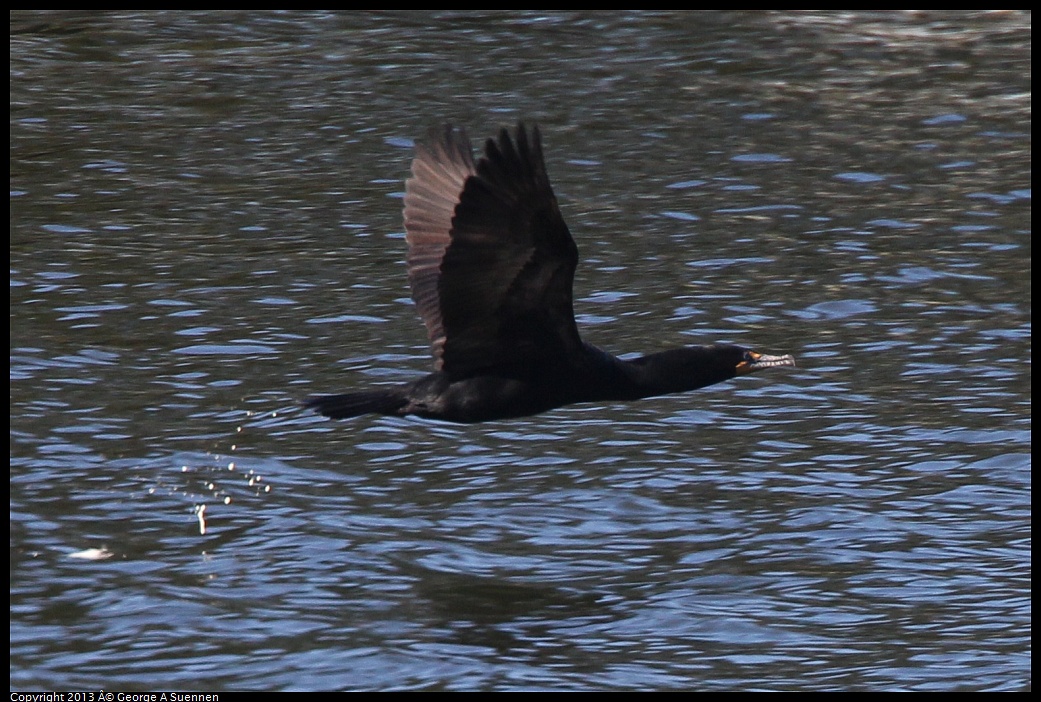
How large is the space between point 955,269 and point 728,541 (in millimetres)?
3932

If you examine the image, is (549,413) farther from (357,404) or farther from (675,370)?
(357,404)

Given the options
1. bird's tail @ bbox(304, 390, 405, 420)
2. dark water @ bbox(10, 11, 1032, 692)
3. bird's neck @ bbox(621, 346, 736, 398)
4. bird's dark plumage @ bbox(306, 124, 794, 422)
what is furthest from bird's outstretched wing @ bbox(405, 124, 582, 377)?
dark water @ bbox(10, 11, 1032, 692)

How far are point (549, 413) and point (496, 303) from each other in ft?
7.89

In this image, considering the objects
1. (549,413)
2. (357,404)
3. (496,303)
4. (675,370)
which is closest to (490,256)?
(496,303)

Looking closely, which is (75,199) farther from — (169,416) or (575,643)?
(575,643)

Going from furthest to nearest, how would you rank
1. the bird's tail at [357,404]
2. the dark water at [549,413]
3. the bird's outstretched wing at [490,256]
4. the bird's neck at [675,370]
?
the bird's neck at [675,370] → the bird's tail at [357,404] → the dark water at [549,413] → the bird's outstretched wing at [490,256]

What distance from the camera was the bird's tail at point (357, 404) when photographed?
7.73m

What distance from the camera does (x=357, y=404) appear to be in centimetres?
780

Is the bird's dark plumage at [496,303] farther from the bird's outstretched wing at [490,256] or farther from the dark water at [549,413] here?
the dark water at [549,413]

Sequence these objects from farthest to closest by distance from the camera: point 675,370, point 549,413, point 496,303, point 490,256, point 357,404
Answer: point 549,413
point 675,370
point 357,404
point 496,303
point 490,256

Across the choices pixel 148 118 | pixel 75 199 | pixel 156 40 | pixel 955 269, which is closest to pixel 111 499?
pixel 75 199

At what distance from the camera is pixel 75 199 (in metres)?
12.7

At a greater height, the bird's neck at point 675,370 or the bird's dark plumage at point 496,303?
the bird's dark plumage at point 496,303

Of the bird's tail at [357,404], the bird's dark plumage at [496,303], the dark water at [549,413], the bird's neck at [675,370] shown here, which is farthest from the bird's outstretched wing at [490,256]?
the dark water at [549,413]
